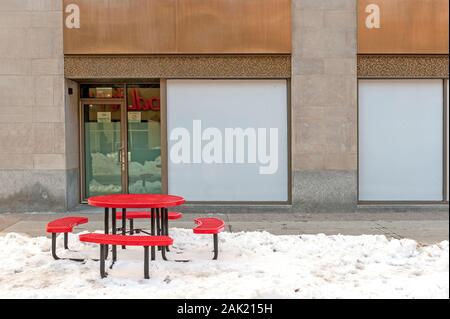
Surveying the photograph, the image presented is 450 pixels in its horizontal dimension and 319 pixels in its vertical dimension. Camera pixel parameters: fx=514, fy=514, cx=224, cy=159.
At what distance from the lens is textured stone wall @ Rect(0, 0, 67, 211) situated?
34.6 feet

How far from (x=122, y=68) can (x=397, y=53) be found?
5.74 m

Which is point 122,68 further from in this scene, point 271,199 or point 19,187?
point 271,199

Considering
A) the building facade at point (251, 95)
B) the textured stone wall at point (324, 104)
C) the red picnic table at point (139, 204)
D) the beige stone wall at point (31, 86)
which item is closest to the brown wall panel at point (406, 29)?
the building facade at point (251, 95)

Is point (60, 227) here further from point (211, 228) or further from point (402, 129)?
point (402, 129)

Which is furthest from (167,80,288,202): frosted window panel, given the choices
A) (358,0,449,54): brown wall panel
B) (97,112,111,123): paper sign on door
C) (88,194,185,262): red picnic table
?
(88,194,185,262): red picnic table

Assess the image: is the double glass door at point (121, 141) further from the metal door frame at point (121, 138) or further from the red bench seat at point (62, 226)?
the red bench seat at point (62, 226)

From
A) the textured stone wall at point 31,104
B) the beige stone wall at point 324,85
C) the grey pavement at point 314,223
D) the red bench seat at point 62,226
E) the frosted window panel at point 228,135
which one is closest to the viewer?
the red bench seat at point 62,226

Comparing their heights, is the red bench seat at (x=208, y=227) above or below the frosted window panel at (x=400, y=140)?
below

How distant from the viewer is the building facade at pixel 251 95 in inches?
416

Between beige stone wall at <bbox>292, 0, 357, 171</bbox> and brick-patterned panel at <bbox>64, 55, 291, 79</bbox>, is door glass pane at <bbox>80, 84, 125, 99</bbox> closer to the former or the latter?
brick-patterned panel at <bbox>64, 55, 291, 79</bbox>

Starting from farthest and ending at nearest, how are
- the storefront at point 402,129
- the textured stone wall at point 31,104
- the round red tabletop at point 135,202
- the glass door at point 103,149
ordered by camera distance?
the glass door at point 103,149 → the storefront at point 402,129 → the textured stone wall at point 31,104 → the round red tabletop at point 135,202

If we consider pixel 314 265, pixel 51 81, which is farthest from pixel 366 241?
pixel 51 81

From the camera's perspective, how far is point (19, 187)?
34.8 feet

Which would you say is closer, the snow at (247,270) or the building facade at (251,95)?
the snow at (247,270)
